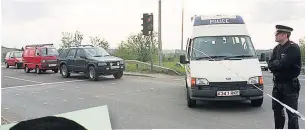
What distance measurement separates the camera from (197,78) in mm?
7652

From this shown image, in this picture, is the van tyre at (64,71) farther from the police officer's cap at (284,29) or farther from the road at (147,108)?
the police officer's cap at (284,29)

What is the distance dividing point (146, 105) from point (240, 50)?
277 centimetres

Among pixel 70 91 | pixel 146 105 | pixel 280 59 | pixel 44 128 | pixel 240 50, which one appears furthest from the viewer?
pixel 70 91

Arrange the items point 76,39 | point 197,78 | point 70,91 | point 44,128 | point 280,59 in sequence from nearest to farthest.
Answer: point 44,128 → point 280,59 → point 76,39 → point 197,78 → point 70,91

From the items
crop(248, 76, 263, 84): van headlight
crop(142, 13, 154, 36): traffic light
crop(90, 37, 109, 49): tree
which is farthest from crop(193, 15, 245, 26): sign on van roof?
crop(142, 13, 154, 36): traffic light

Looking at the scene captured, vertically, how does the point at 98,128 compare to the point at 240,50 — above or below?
below

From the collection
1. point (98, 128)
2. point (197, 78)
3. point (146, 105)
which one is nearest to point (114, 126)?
point (98, 128)

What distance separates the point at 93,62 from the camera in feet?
52.0

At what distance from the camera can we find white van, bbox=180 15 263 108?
7480 mm

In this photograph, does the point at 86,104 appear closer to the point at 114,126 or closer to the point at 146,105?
the point at 146,105

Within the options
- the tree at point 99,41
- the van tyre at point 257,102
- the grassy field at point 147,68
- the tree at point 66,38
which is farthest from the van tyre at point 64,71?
the van tyre at point 257,102

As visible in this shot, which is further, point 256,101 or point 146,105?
point 146,105

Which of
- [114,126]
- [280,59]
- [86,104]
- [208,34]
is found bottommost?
[86,104]

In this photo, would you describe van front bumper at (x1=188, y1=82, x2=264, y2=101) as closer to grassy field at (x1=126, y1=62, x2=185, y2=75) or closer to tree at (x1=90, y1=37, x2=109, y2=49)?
tree at (x1=90, y1=37, x2=109, y2=49)
